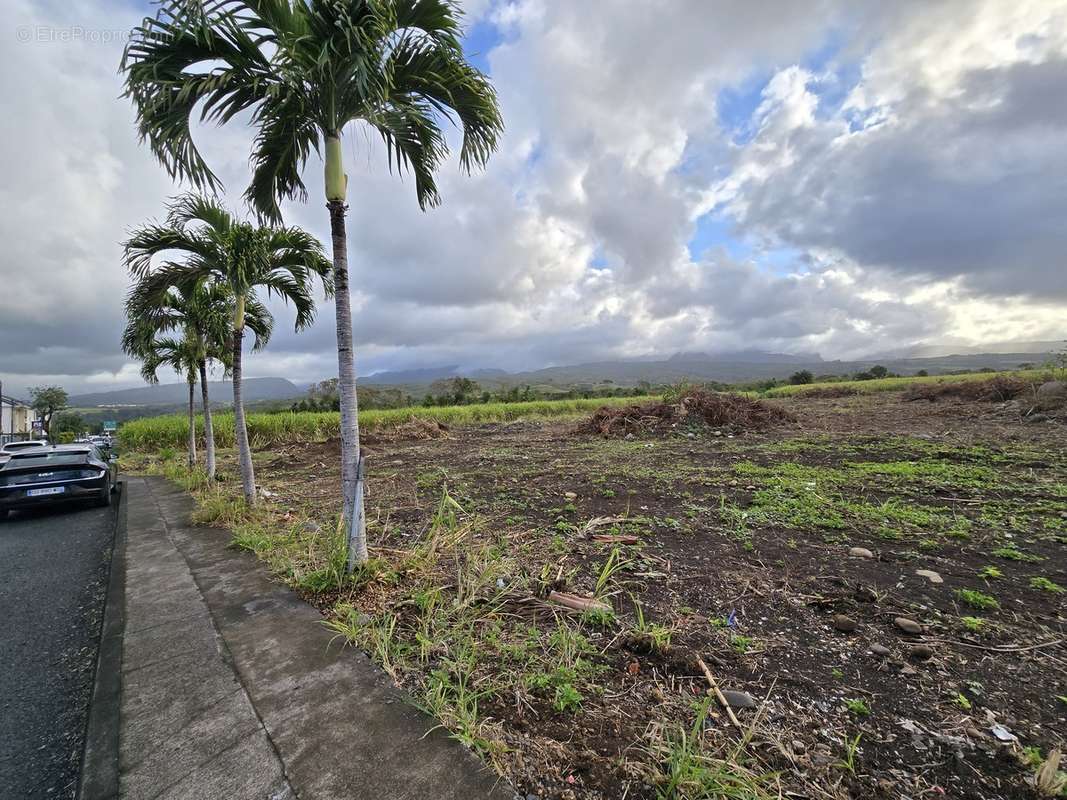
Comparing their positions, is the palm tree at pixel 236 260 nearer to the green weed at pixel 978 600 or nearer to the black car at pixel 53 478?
the black car at pixel 53 478

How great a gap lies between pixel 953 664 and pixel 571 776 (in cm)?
206

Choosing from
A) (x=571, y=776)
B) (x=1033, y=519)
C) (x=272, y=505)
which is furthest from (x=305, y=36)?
(x=1033, y=519)

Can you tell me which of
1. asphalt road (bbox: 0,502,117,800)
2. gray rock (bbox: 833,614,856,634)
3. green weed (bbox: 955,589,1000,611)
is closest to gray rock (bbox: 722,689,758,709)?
gray rock (bbox: 833,614,856,634)

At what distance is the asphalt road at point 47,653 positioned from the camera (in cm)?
201

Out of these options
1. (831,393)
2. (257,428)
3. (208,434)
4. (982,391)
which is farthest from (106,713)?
(831,393)

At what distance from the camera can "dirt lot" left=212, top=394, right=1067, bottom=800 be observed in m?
1.67

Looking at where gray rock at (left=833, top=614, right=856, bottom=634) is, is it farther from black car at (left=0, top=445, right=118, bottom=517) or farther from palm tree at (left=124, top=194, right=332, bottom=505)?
black car at (left=0, top=445, right=118, bottom=517)

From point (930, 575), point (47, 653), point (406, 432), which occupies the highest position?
point (930, 575)

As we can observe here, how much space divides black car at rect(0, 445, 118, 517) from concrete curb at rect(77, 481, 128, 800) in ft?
17.5

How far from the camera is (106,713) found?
216 centimetres

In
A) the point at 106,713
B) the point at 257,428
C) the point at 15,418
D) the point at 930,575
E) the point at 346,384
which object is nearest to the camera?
the point at 106,713

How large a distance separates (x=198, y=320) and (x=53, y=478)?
3.43 meters

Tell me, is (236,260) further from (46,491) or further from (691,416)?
(691,416)

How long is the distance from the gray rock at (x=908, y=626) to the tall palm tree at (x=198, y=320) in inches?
339
